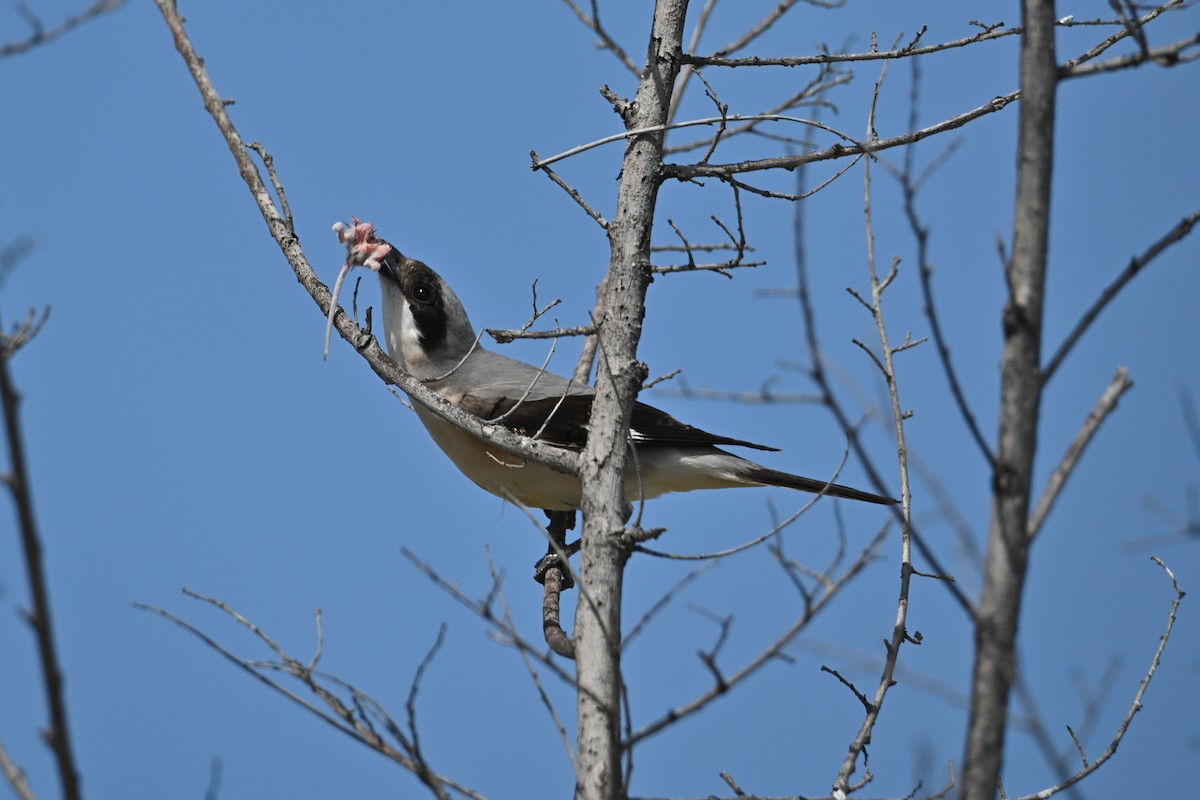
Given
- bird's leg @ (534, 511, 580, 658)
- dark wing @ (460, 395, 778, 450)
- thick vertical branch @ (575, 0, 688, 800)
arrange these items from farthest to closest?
dark wing @ (460, 395, 778, 450) < bird's leg @ (534, 511, 580, 658) < thick vertical branch @ (575, 0, 688, 800)

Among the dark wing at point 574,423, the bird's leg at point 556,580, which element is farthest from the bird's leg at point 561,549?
the dark wing at point 574,423

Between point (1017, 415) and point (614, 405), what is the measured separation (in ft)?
6.39

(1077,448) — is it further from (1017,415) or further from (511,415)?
(511,415)

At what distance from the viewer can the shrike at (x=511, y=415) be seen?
554cm

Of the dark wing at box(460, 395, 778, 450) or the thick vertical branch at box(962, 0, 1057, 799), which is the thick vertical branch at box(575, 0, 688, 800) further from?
the dark wing at box(460, 395, 778, 450)

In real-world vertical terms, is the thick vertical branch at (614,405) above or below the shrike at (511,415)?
below

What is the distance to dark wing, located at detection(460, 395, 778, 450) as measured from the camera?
5469 mm

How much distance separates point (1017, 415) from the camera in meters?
1.97

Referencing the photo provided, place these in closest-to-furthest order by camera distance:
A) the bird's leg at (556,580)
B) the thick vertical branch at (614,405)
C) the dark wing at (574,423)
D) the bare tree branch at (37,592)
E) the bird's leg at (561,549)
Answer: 1. the bare tree branch at (37,592)
2. the thick vertical branch at (614,405)
3. the bird's leg at (556,580)
4. the bird's leg at (561,549)
5. the dark wing at (574,423)

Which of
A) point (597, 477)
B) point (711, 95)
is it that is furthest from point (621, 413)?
point (711, 95)

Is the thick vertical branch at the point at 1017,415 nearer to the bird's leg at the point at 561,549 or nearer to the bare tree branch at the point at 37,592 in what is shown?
the bare tree branch at the point at 37,592

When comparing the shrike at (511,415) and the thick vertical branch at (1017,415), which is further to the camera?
the shrike at (511,415)

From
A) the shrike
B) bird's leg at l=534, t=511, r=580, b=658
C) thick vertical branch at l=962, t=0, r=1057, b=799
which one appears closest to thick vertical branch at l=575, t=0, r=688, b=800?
bird's leg at l=534, t=511, r=580, b=658

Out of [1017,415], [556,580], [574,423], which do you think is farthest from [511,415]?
[1017,415]
